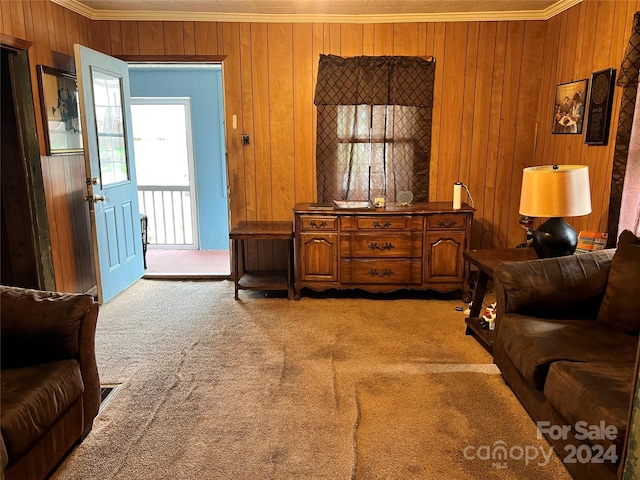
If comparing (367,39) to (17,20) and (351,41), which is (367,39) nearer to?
(351,41)

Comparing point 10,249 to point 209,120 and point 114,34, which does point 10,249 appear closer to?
point 114,34

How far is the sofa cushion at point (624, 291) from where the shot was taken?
231 cm

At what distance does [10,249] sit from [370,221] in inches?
108

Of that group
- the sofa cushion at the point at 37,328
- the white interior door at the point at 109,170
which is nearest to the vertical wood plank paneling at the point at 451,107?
the white interior door at the point at 109,170

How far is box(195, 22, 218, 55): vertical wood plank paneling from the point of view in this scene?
14.0 feet

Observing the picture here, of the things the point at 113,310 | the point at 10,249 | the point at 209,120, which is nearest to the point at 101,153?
the point at 10,249

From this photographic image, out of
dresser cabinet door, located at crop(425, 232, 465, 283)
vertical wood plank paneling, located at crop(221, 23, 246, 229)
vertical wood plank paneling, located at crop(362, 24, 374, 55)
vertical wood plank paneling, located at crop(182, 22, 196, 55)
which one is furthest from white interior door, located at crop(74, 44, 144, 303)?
dresser cabinet door, located at crop(425, 232, 465, 283)

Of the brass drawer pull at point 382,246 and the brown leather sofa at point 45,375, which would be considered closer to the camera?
the brown leather sofa at point 45,375

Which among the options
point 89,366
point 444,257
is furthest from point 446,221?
point 89,366

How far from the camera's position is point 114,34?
4285mm

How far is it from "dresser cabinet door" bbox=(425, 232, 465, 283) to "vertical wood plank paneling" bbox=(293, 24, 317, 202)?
4.01 ft

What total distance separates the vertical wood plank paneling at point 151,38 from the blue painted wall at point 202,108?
1409 mm

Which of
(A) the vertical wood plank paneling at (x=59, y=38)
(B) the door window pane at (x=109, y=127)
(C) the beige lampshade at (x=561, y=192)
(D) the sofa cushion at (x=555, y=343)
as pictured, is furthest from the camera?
(B) the door window pane at (x=109, y=127)

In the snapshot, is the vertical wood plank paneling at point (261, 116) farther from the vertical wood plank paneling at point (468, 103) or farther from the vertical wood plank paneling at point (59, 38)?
the vertical wood plank paneling at point (468, 103)
